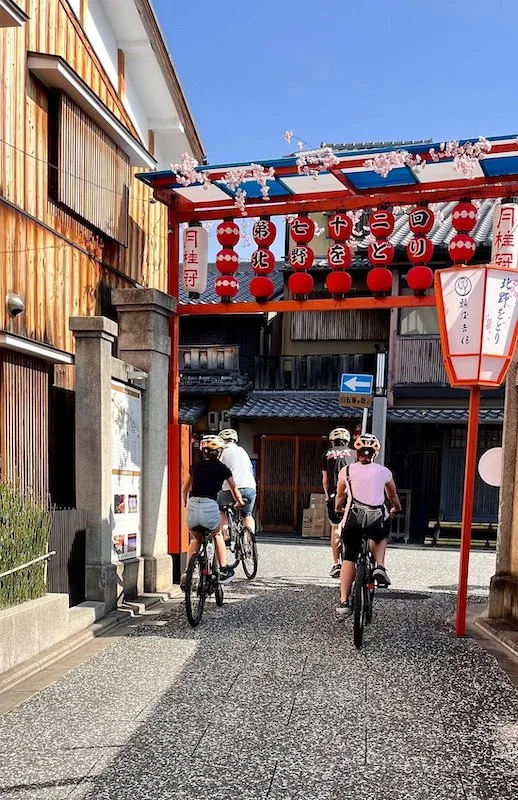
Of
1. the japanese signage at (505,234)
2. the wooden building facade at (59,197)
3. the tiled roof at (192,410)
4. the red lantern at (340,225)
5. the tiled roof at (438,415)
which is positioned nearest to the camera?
the wooden building facade at (59,197)

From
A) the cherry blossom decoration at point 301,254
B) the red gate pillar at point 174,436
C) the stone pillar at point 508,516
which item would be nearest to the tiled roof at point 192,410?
the red gate pillar at point 174,436

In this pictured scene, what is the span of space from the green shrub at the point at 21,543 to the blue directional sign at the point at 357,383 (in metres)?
8.69

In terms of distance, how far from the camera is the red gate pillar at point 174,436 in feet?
32.2

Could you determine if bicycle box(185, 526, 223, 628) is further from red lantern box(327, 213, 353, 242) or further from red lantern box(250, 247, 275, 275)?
red lantern box(327, 213, 353, 242)

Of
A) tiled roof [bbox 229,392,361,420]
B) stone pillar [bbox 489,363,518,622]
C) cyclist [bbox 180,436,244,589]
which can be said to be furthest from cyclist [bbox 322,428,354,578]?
tiled roof [bbox 229,392,361,420]

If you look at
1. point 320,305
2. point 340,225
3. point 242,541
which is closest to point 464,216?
point 340,225

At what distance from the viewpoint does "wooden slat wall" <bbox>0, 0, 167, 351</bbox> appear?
7.13 m

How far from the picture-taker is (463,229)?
30.2ft

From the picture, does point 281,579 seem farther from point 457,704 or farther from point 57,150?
point 57,150

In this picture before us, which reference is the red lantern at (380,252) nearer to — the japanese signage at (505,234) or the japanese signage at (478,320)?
the japanese signage at (505,234)

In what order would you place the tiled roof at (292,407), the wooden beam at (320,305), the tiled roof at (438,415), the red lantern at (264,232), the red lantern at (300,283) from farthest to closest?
the tiled roof at (292,407)
the tiled roof at (438,415)
the red lantern at (264,232)
the red lantern at (300,283)
the wooden beam at (320,305)

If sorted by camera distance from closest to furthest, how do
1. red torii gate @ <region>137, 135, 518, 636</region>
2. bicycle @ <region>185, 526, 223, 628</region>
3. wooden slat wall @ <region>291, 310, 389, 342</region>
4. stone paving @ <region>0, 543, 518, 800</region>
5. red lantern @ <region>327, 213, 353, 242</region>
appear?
stone paving @ <region>0, 543, 518, 800</region> < bicycle @ <region>185, 526, 223, 628</region> < red torii gate @ <region>137, 135, 518, 636</region> < red lantern @ <region>327, 213, 353, 242</region> < wooden slat wall @ <region>291, 310, 389, 342</region>

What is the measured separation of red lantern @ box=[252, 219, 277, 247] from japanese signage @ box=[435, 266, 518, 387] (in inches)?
138

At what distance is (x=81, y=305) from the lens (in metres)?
8.87
